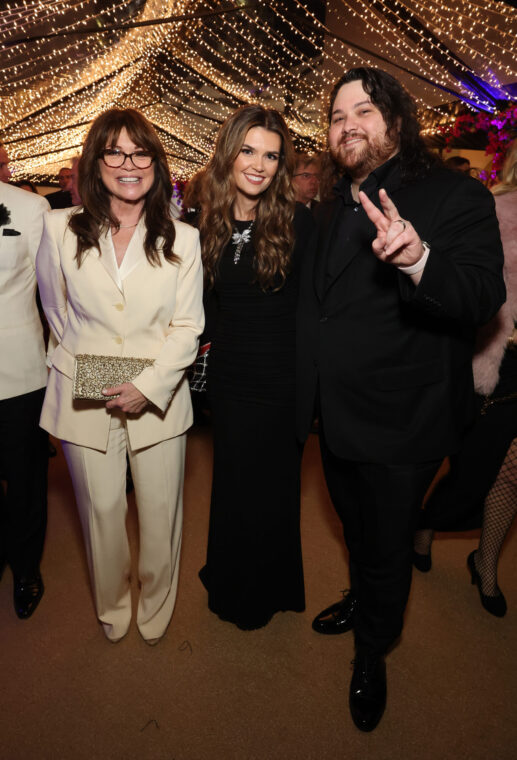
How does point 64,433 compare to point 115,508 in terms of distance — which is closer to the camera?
point 64,433

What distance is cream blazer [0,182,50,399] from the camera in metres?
1.82

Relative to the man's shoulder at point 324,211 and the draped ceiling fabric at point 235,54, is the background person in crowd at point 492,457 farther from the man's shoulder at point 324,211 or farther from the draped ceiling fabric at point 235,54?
the draped ceiling fabric at point 235,54

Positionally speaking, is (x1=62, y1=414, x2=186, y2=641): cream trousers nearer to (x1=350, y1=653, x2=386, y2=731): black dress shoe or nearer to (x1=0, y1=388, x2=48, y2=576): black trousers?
(x1=0, y1=388, x2=48, y2=576): black trousers

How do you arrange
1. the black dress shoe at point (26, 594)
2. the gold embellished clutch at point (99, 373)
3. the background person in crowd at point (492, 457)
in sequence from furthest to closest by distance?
the black dress shoe at point (26, 594) < the background person in crowd at point (492, 457) < the gold embellished clutch at point (99, 373)

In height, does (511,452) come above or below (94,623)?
above

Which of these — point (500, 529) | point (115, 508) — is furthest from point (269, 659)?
point (500, 529)

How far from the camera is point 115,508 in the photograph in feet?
5.85

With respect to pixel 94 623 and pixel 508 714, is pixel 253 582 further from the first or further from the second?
pixel 508 714

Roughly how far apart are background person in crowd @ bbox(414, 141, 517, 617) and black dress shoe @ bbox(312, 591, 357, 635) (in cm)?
55

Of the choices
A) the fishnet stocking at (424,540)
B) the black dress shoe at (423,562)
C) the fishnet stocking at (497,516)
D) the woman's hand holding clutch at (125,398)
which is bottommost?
the black dress shoe at (423,562)

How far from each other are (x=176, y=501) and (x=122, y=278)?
84 cm

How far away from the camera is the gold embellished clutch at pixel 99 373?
5.05 ft

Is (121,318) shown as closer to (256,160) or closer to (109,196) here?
(109,196)

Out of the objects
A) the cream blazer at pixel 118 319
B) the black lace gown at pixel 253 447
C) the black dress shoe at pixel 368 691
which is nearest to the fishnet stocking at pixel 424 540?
the black lace gown at pixel 253 447
